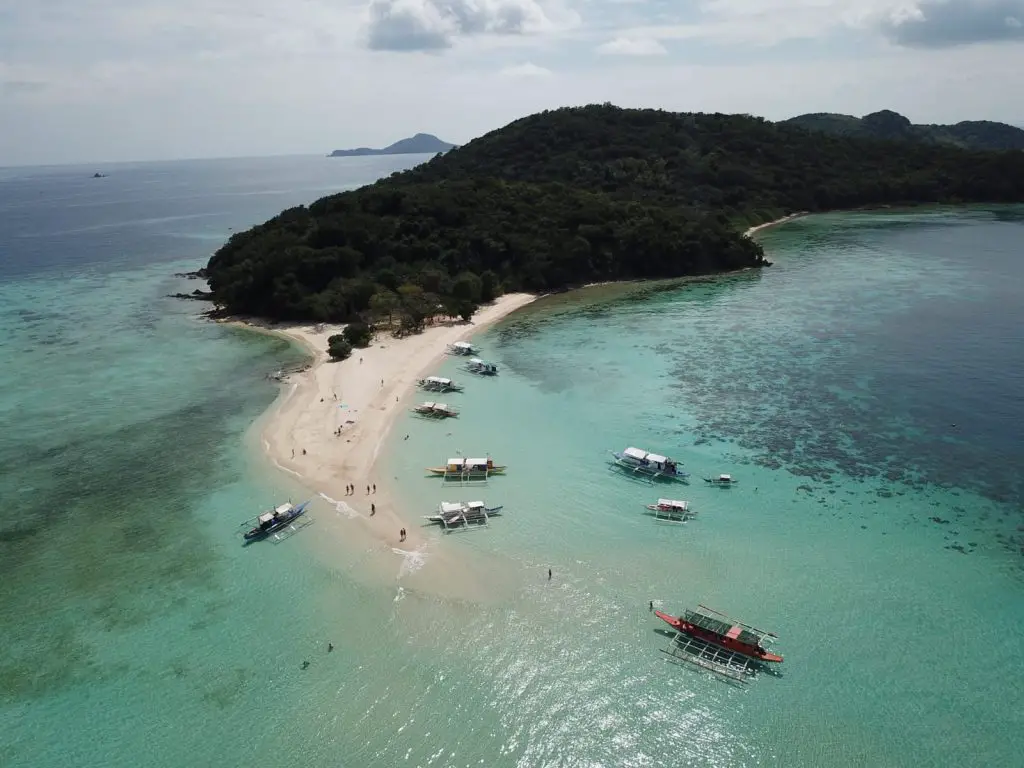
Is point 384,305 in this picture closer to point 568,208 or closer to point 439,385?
point 439,385

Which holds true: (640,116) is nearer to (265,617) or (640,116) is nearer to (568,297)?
(568,297)

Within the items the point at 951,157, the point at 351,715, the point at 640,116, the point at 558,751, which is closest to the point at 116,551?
the point at 351,715

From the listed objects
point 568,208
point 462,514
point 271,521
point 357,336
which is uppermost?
point 568,208

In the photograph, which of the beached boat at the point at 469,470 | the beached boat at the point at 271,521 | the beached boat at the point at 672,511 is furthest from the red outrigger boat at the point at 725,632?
the beached boat at the point at 271,521

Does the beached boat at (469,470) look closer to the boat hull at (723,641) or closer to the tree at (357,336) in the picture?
the boat hull at (723,641)

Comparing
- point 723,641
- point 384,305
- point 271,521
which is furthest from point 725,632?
point 384,305
